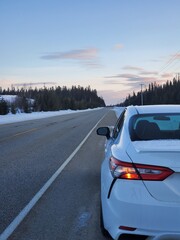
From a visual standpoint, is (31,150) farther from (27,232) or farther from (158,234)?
(158,234)

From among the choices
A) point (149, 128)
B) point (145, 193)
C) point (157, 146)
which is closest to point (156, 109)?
point (149, 128)

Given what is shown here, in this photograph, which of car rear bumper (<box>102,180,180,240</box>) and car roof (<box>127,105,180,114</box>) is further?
car roof (<box>127,105,180,114</box>)

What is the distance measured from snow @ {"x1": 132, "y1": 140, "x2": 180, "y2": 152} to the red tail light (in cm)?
22

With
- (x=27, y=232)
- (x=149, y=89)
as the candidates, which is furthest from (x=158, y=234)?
(x=149, y=89)

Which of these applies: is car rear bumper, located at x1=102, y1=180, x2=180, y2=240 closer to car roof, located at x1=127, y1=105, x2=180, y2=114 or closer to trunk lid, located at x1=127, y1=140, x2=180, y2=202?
trunk lid, located at x1=127, y1=140, x2=180, y2=202

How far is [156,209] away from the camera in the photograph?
355 centimetres

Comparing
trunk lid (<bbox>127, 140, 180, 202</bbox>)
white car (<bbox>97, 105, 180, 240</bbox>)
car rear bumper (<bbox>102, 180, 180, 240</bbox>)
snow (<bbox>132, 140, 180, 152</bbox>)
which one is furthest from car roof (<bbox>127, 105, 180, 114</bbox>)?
car rear bumper (<bbox>102, 180, 180, 240</bbox>)

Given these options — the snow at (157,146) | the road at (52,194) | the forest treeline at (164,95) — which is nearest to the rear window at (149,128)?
the snow at (157,146)

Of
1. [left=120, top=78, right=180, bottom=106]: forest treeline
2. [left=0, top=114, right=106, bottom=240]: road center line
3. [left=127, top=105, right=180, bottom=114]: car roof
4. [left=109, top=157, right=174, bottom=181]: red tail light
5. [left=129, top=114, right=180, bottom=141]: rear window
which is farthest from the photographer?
[left=120, top=78, right=180, bottom=106]: forest treeline

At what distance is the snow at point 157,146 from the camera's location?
3848 mm

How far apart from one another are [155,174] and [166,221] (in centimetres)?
45

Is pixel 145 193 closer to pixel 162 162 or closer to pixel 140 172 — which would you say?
pixel 140 172

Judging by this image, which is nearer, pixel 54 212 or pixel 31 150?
pixel 54 212

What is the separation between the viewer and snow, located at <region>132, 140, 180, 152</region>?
385 centimetres
